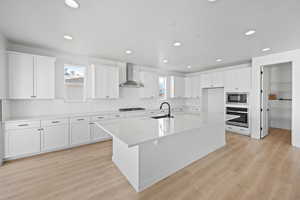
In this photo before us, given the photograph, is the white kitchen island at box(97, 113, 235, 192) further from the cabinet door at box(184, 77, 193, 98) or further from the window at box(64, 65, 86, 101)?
the cabinet door at box(184, 77, 193, 98)

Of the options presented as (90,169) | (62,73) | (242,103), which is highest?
(62,73)

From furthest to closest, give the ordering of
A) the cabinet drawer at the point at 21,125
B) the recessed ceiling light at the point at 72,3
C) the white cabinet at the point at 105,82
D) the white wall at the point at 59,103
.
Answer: the white cabinet at the point at 105,82, the white wall at the point at 59,103, the cabinet drawer at the point at 21,125, the recessed ceiling light at the point at 72,3

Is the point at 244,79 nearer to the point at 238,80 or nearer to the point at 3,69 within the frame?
the point at 238,80

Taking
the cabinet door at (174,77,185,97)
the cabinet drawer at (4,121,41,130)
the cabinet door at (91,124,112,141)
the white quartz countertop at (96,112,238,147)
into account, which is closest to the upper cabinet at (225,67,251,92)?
the cabinet door at (174,77,185,97)

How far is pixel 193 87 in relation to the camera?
20.2 feet

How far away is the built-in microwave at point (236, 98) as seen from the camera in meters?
4.21

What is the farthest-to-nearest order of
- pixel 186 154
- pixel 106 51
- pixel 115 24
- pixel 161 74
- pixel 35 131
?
pixel 161 74 → pixel 106 51 → pixel 35 131 → pixel 186 154 → pixel 115 24

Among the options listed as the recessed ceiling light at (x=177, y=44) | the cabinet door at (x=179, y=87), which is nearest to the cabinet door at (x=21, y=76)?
the recessed ceiling light at (x=177, y=44)

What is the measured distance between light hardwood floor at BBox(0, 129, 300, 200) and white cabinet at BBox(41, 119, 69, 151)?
22 cm

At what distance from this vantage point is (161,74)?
19.2ft

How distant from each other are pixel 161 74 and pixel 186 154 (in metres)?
4.05

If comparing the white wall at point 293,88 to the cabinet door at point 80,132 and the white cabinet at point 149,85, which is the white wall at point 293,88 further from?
the cabinet door at point 80,132

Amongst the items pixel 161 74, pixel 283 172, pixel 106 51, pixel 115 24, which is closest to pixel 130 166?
pixel 115 24

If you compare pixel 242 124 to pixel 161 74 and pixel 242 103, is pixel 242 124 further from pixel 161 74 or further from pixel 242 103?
pixel 161 74
